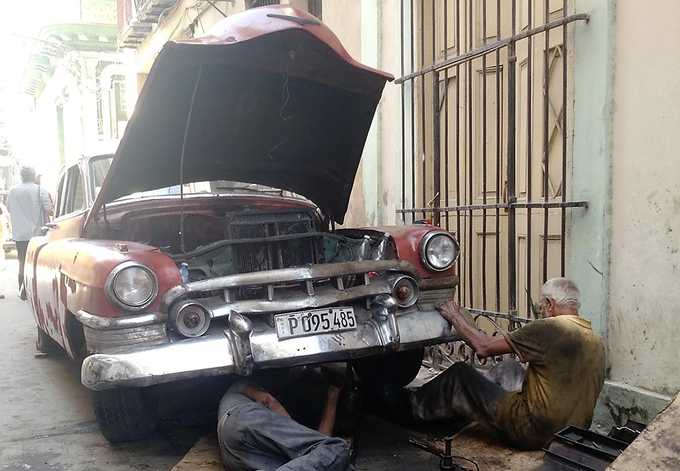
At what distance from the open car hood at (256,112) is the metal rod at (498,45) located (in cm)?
96

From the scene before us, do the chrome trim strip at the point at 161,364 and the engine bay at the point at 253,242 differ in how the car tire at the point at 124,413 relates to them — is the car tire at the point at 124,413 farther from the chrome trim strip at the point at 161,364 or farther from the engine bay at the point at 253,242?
the engine bay at the point at 253,242

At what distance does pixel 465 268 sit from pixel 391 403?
1740 millimetres

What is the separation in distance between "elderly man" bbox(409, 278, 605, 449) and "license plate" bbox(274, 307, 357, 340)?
0.63m

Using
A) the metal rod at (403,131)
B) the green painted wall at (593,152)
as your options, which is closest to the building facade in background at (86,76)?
the metal rod at (403,131)

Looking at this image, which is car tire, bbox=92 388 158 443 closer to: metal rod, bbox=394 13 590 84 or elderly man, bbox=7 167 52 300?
metal rod, bbox=394 13 590 84

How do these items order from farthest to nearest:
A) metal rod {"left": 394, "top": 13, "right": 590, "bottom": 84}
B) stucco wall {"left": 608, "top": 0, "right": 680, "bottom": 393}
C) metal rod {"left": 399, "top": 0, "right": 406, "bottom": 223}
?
metal rod {"left": 399, "top": 0, "right": 406, "bottom": 223} → metal rod {"left": 394, "top": 13, "right": 590, "bottom": 84} → stucco wall {"left": 608, "top": 0, "right": 680, "bottom": 393}

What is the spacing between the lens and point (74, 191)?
5.12 metres

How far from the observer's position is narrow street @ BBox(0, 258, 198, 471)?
3371 mm

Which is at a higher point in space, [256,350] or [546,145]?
[546,145]

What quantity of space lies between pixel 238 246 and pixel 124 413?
1.06 meters

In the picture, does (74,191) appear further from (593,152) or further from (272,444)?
(593,152)

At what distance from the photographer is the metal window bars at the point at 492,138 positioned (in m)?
4.25

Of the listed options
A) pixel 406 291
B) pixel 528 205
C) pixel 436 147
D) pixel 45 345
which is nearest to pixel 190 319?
pixel 406 291

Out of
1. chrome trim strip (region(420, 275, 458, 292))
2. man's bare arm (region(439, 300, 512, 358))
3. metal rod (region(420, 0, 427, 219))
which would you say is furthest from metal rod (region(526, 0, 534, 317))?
metal rod (region(420, 0, 427, 219))
